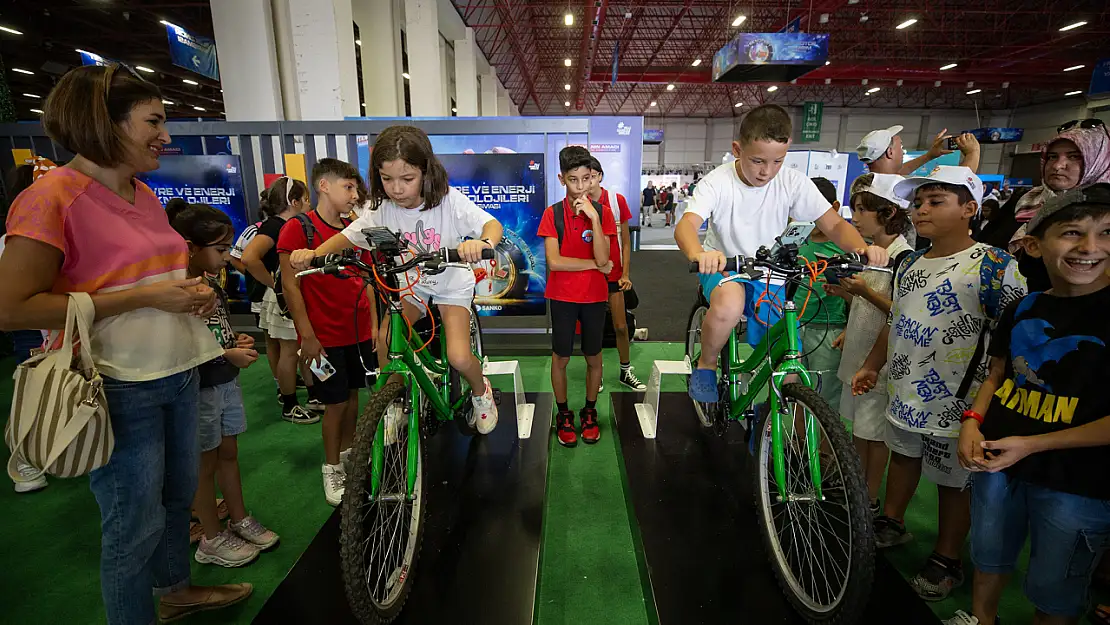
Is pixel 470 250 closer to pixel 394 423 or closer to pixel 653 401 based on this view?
pixel 394 423

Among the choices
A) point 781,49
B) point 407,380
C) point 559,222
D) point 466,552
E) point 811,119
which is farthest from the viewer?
point 811,119

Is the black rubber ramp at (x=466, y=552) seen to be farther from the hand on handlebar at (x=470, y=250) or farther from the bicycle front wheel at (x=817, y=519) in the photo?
the hand on handlebar at (x=470, y=250)

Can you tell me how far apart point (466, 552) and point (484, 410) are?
0.81 meters

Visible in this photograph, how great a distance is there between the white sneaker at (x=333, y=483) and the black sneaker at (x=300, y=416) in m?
1.17

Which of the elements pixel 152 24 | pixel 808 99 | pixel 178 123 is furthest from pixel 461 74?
pixel 808 99

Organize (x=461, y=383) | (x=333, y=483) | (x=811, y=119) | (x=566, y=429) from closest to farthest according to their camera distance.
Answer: (x=333, y=483) → (x=461, y=383) → (x=566, y=429) → (x=811, y=119)

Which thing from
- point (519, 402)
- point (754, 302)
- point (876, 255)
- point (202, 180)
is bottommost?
point (519, 402)

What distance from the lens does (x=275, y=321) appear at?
3576 millimetres

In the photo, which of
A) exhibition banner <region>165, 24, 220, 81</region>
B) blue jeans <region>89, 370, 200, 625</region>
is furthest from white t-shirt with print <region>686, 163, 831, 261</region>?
exhibition banner <region>165, 24, 220, 81</region>

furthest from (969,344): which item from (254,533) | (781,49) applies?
(781,49)

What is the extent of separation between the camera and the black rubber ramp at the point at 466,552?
73.0 inches

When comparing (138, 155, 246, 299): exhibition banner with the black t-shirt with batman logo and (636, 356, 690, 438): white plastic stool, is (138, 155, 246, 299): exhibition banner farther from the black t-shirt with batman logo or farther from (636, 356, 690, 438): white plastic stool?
the black t-shirt with batman logo

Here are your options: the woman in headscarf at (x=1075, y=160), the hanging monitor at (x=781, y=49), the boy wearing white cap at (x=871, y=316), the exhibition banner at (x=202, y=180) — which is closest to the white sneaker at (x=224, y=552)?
the boy wearing white cap at (x=871, y=316)

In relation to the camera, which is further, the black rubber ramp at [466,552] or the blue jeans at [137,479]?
the black rubber ramp at [466,552]
